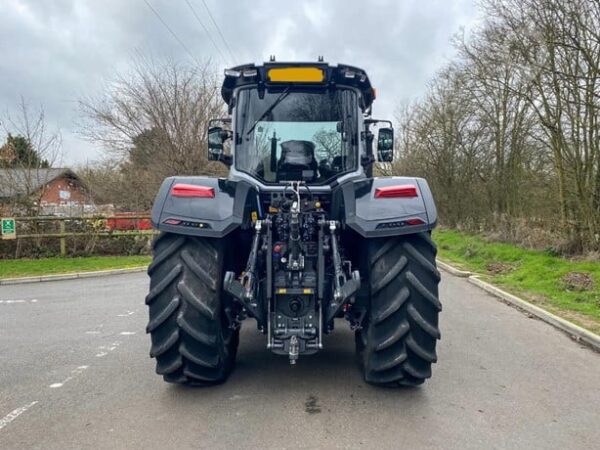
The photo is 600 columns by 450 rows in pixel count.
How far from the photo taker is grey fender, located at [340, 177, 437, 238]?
12.5 feet

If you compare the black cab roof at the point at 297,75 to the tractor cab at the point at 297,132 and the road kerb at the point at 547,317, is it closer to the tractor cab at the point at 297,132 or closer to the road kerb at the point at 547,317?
the tractor cab at the point at 297,132

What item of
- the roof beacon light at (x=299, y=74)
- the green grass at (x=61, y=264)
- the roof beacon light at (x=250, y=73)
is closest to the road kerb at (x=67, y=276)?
the green grass at (x=61, y=264)

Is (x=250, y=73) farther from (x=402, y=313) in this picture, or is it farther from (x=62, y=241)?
(x=62, y=241)

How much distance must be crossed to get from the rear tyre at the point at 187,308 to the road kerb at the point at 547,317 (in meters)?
4.43

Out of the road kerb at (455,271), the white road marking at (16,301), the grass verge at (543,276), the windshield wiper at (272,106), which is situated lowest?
the white road marking at (16,301)

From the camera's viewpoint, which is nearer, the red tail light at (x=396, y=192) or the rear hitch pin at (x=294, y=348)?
the rear hitch pin at (x=294, y=348)

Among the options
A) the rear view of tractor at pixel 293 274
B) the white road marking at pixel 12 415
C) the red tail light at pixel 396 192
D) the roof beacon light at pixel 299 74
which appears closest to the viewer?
the white road marking at pixel 12 415

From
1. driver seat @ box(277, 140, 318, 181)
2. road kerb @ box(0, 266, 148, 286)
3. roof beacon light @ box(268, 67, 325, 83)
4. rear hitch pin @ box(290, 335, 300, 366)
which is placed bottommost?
road kerb @ box(0, 266, 148, 286)

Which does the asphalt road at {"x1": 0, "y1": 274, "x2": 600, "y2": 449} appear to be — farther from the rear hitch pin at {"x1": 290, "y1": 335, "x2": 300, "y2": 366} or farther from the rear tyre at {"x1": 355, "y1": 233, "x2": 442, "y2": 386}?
the rear hitch pin at {"x1": 290, "y1": 335, "x2": 300, "y2": 366}

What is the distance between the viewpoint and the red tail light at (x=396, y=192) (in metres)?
3.93

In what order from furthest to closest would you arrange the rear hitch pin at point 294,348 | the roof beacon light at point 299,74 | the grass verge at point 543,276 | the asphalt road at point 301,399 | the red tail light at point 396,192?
1. the grass verge at point 543,276
2. the roof beacon light at point 299,74
3. the red tail light at point 396,192
4. the rear hitch pin at point 294,348
5. the asphalt road at point 301,399

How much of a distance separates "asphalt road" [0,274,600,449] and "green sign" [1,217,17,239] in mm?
8772

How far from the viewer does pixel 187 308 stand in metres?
3.85

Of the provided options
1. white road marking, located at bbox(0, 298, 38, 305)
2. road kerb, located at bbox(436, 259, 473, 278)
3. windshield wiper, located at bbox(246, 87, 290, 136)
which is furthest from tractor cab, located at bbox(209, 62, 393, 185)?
road kerb, located at bbox(436, 259, 473, 278)
